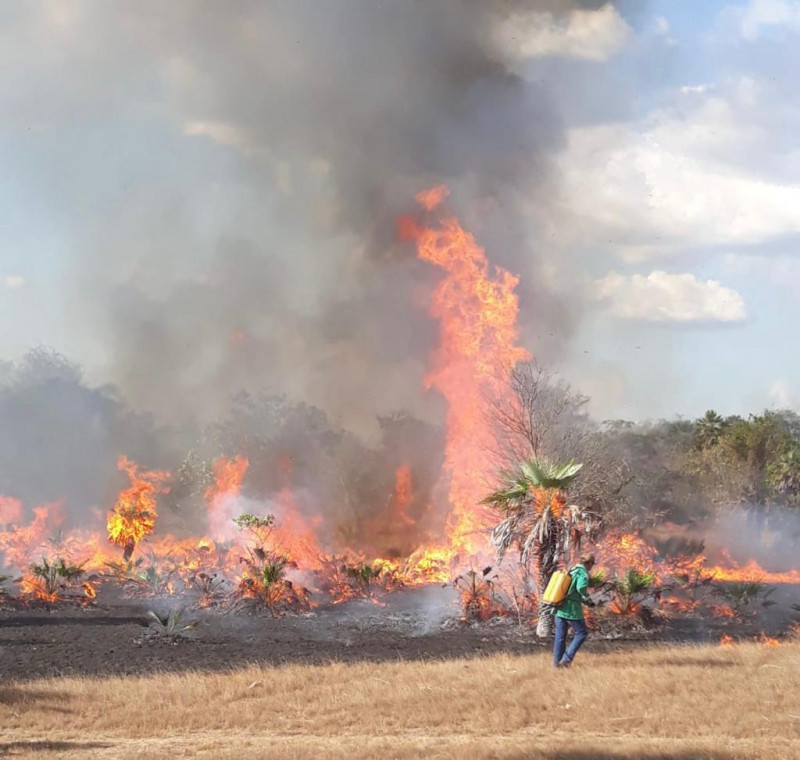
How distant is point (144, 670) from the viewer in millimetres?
13680

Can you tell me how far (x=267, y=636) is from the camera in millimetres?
17000

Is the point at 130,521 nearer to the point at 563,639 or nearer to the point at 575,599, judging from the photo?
the point at 563,639

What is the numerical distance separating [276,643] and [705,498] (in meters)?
25.9

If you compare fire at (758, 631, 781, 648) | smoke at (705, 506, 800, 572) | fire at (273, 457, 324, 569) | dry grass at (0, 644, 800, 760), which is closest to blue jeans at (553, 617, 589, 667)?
dry grass at (0, 644, 800, 760)

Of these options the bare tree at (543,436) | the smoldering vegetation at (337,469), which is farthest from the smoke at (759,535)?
the bare tree at (543,436)

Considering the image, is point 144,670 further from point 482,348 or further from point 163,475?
point 163,475

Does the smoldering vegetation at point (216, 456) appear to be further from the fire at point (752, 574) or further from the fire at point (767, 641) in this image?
the fire at point (767, 641)

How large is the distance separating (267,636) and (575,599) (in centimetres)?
673

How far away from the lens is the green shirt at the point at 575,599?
41.4 feet

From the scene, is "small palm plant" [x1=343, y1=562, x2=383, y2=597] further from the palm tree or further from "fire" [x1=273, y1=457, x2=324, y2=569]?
the palm tree

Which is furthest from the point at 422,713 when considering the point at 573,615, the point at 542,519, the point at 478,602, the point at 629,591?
the point at 629,591

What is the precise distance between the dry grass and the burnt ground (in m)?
1.78

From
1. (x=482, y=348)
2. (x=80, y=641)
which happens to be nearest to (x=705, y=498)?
(x=482, y=348)

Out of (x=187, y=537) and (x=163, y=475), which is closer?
(x=187, y=537)
